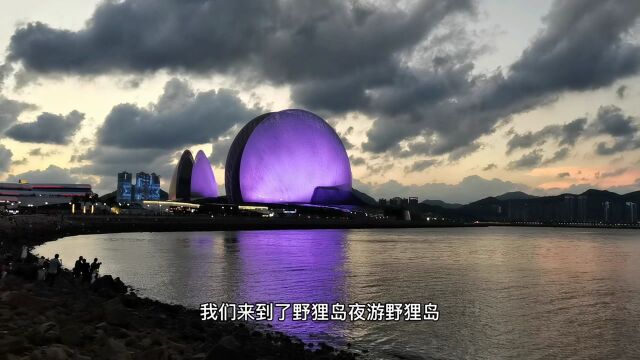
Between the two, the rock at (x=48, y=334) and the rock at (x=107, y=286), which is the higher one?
the rock at (x=48, y=334)

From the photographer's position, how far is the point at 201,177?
161500 mm

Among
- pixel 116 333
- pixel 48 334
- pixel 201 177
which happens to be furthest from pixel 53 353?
pixel 201 177

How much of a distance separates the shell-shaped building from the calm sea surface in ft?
383

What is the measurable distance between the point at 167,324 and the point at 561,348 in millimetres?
10597

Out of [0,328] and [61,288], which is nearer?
[0,328]

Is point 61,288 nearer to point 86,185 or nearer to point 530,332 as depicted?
point 530,332

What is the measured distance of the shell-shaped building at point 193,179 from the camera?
16125cm

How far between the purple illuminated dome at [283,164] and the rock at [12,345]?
108908 mm

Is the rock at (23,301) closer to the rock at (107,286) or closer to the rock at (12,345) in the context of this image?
the rock at (12,345)

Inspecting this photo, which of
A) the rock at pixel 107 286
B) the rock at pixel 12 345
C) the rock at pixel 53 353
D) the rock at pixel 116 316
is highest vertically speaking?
the rock at pixel 12 345

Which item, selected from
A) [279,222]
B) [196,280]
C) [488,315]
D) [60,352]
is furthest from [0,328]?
[279,222]

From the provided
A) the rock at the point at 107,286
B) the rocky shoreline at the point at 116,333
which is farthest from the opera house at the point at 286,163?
the rocky shoreline at the point at 116,333

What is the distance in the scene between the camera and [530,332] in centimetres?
1653

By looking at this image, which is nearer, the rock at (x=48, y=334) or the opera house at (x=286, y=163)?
the rock at (x=48, y=334)
